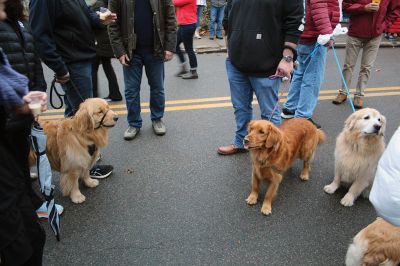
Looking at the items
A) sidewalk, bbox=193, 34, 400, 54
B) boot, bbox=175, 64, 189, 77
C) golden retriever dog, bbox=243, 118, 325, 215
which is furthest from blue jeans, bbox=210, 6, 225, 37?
golden retriever dog, bbox=243, 118, 325, 215

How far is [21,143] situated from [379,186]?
1.73 m

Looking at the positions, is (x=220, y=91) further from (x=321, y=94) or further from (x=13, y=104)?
(x=13, y=104)

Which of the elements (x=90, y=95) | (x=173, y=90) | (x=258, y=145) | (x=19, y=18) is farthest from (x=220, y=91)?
(x=19, y=18)

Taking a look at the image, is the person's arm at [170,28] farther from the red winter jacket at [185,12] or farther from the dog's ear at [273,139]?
the red winter jacket at [185,12]

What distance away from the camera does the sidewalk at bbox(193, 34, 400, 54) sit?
28.9 feet

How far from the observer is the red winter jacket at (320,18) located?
416cm

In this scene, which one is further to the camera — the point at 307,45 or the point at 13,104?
the point at 307,45

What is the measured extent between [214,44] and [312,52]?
517cm

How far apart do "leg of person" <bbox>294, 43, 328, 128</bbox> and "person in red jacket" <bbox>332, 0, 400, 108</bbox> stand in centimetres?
109

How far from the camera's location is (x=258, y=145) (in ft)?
9.57

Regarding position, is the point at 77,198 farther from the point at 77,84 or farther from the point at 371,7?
the point at 371,7

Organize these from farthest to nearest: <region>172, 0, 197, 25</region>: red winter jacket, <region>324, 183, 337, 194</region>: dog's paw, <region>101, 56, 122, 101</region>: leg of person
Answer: <region>172, 0, 197, 25</region>: red winter jacket, <region>101, 56, 122, 101</region>: leg of person, <region>324, 183, 337, 194</region>: dog's paw

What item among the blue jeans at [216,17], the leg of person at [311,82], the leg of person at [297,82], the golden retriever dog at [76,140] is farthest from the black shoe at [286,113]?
the blue jeans at [216,17]

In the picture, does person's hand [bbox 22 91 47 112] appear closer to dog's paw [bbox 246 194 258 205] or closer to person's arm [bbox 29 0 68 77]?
person's arm [bbox 29 0 68 77]
